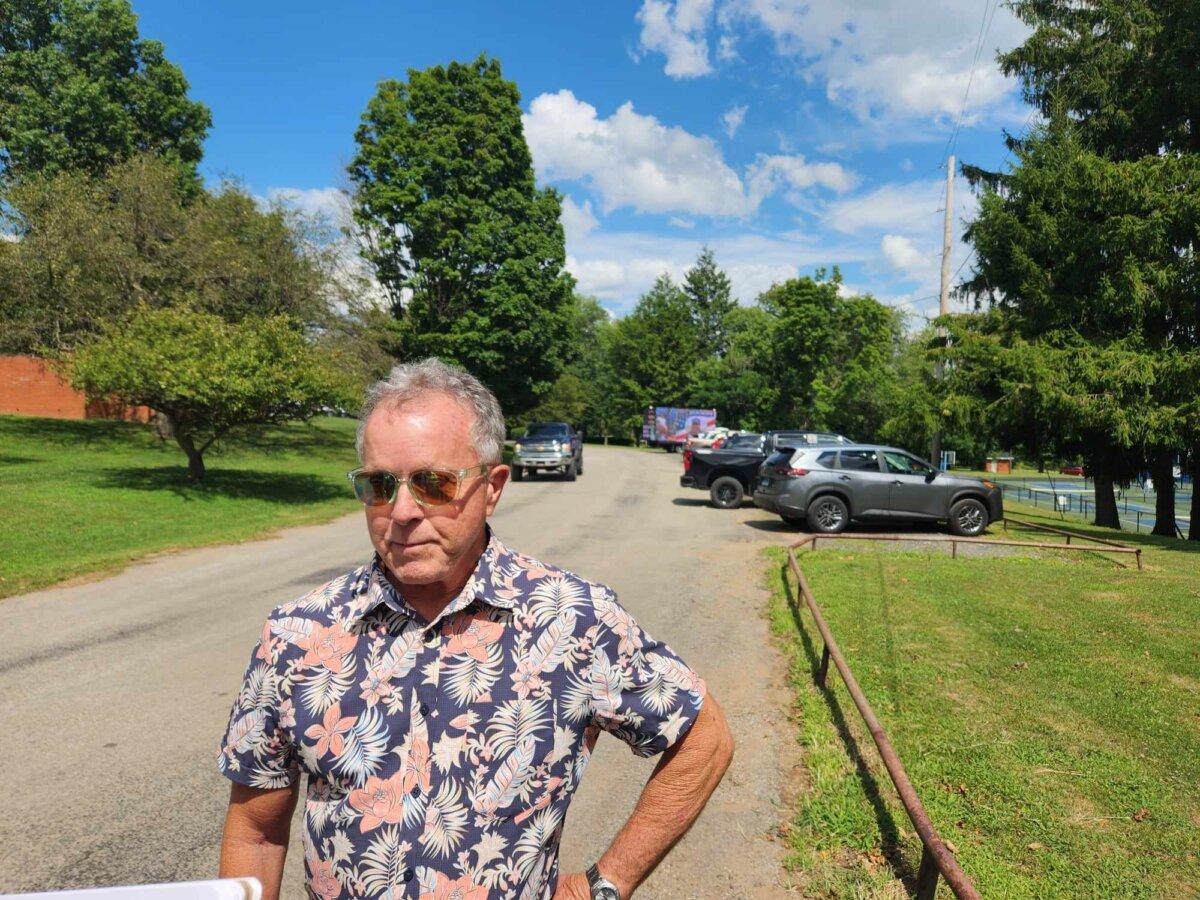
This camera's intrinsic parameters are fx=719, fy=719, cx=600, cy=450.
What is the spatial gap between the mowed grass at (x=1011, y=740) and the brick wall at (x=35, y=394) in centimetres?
3346

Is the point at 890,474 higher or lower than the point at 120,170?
lower

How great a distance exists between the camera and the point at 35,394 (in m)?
31.2

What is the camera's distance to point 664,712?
1.72 m

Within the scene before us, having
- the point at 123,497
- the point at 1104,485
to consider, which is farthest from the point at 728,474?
the point at 123,497

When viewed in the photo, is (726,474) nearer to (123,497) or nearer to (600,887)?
(123,497)

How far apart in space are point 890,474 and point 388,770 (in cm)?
1443

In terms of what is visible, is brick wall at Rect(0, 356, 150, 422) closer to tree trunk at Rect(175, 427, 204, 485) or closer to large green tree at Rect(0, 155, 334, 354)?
large green tree at Rect(0, 155, 334, 354)

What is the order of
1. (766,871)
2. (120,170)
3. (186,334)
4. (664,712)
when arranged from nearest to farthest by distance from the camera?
(664,712) < (766,871) < (186,334) < (120,170)

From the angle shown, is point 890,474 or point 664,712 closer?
point 664,712

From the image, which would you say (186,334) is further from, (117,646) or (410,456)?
(410,456)

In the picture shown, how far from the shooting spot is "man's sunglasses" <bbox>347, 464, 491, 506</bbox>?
1.79 meters

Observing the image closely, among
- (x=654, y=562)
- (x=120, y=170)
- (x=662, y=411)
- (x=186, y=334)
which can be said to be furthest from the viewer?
(x=662, y=411)

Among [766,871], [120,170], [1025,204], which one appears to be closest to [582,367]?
[120,170]

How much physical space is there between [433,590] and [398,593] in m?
0.10
